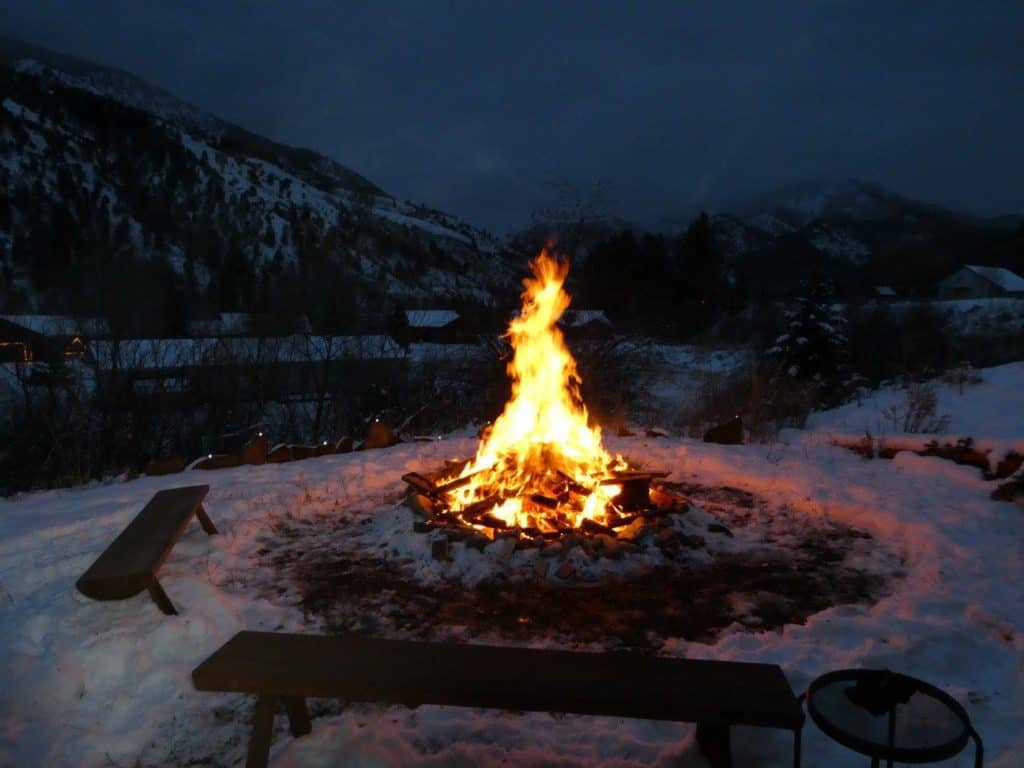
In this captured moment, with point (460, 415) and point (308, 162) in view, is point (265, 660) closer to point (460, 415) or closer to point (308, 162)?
point (460, 415)

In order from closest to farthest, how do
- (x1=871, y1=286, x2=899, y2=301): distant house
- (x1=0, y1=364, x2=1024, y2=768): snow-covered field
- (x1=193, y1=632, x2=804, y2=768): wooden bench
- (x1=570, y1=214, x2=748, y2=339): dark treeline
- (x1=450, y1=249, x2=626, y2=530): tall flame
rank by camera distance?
(x1=193, y1=632, x2=804, y2=768): wooden bench
(x1=0, y1=364, x2=1024, y2=768): snow-covered field
(x1=450, y1=249, x2=626, y2=530): tall flame
(x1=570, y1=214, x2=748, y2=339): dark treeline
(x1=871, y1=286, x2=899, y2=301): distant house

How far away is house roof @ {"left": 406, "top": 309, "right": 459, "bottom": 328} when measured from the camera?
106 feet

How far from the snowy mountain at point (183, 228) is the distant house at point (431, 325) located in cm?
A: 143

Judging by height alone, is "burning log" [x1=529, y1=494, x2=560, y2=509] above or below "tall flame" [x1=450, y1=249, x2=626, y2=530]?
below

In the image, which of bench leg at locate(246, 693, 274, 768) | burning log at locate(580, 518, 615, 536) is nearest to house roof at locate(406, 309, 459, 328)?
burning log at locate(580, 518, 615, 536)

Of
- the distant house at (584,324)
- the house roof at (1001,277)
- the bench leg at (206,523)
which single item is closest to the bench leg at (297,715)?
the bench leg at (206,523)

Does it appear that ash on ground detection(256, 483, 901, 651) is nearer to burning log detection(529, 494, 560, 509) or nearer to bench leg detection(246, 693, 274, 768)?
burning log detection(529, 494, 560, 509)

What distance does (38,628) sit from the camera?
4367 millimetres

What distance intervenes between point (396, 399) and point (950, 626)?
71.6 feet

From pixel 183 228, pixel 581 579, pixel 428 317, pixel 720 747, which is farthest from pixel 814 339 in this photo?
pixel 183 228

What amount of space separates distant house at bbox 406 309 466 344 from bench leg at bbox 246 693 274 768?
22.5 m

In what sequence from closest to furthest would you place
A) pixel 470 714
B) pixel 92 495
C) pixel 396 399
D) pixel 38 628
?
1. pixel 470 714
2. pixel 38 628
3. pixel 92 495
4. pixel 396 399

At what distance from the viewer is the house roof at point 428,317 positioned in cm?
3240

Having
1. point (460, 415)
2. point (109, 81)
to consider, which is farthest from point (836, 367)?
point (109, 81)
